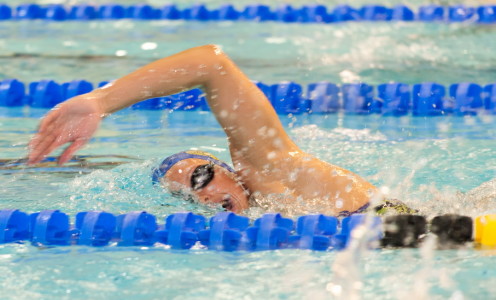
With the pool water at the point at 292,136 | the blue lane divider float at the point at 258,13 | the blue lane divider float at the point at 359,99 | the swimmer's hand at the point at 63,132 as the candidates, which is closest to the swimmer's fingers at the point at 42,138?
the swimmer's hand at the point at 63,132

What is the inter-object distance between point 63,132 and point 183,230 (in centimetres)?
51

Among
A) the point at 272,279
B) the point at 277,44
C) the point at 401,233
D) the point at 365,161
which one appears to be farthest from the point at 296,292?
the point at 277,44

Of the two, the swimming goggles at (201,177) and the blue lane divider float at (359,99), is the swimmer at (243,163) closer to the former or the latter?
the swimming goggles at (201,177)

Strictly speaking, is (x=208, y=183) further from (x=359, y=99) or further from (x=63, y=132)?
(x=359, y=99)

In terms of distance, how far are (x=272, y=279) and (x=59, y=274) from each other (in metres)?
0.52

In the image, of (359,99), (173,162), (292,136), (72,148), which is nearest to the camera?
(72,148)

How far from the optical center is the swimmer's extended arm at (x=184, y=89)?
192 centimetres

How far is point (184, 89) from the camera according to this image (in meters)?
2.24

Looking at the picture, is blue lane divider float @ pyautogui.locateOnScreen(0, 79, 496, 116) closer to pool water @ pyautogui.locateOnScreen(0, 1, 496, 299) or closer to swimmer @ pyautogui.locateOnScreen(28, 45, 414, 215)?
pool water @ pyautogui.locateOnScreen(0, 1, 496, 299)

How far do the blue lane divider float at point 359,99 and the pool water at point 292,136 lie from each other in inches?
3.7

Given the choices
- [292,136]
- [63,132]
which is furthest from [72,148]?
[292,136]

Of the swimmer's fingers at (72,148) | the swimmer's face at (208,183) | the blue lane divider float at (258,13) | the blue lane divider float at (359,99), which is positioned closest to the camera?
the swimmer's fingers at (72,148)

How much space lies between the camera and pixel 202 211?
7.99 feet

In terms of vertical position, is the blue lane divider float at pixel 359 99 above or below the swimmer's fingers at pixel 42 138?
above
